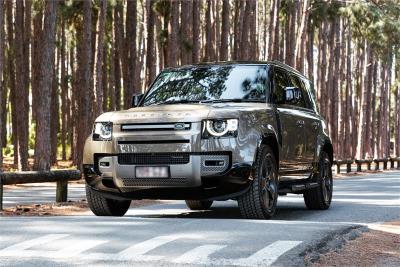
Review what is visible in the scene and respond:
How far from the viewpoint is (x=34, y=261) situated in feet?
22.3

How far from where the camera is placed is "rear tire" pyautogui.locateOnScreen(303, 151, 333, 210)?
42.1ft

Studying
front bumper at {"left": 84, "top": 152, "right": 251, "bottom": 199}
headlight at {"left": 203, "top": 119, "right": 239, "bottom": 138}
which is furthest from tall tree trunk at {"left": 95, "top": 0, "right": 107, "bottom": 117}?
headlight at {"left": 203, "top": 119, "right": 239, "bottom": 138}

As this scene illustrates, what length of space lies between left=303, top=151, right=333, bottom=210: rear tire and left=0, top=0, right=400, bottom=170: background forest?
32.8 feet

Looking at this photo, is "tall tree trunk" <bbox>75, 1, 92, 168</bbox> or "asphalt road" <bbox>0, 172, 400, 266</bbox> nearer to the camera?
"asphalt road" <bbox>0, 172, 400, 266</bbox>

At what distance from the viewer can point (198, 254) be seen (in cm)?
702

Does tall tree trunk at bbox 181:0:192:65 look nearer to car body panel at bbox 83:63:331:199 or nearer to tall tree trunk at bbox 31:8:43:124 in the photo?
tall tree trunk at bbox 31:8:43:124

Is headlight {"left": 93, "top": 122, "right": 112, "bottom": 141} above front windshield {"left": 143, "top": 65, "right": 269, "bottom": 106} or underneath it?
underneath

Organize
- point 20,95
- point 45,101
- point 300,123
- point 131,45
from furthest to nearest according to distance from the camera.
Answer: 1. point 20,95
2. point 131,45
3. point 45,101
4. point 300,123

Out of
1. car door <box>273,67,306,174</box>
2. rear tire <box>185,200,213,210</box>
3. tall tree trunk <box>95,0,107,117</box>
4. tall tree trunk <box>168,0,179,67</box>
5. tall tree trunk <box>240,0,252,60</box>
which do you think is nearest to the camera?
car door <box>273,67,306,174</box>

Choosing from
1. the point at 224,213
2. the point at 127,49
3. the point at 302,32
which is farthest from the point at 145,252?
the point at 302,32

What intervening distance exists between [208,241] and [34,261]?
5.76 ft

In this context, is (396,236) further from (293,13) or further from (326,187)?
(293,13)

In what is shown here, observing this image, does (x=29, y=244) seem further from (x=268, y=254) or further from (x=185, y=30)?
(x=185, y=30)

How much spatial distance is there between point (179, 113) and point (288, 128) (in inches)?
84.3
